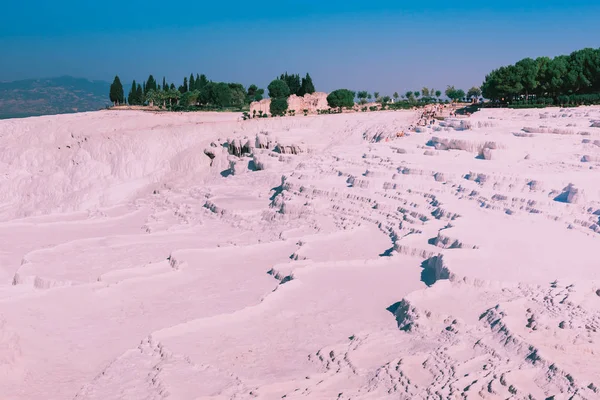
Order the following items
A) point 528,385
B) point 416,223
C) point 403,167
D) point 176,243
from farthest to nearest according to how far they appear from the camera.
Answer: point 403,167, point 176,243, point 416,223, point 528,385

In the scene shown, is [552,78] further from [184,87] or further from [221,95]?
[184,87]

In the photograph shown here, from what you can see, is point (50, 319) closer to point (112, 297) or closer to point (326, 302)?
point (112, 297)

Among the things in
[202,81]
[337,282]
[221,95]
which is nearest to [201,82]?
[202,81]

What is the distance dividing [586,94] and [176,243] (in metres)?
27.6

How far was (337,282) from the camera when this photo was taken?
11.1 metres

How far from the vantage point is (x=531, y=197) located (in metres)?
14.0

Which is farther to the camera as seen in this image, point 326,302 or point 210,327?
point 326,302

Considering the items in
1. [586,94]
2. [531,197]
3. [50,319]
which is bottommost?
[50,319]

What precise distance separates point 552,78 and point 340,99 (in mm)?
14150

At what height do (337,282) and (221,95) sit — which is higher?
(221,95)

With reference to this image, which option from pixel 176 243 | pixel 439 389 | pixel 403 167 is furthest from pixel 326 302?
pixel 403 167

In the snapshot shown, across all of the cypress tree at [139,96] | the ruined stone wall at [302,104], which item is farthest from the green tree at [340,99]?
the cypress tree at [139,96]

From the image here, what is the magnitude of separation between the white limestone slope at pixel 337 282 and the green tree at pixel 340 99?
2040 cm

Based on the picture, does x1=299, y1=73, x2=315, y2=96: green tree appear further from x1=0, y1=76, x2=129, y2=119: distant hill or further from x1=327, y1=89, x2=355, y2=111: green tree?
x1=0, y1=76, x2=129, y2=119: distant hill
